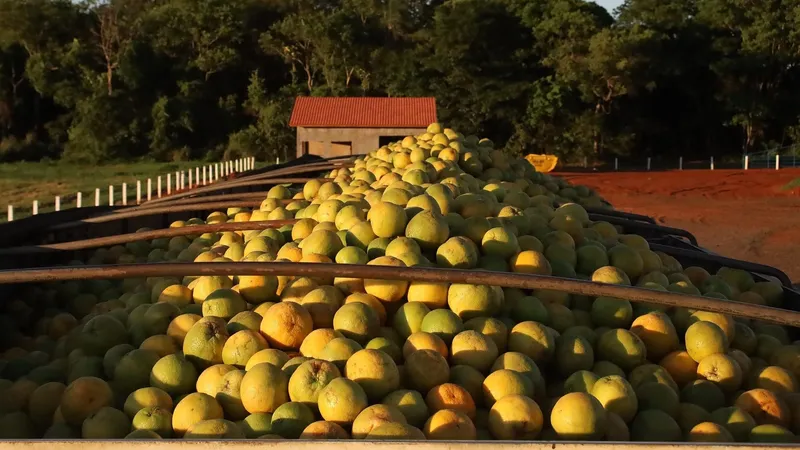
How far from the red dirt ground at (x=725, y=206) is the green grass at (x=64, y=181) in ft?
40.8

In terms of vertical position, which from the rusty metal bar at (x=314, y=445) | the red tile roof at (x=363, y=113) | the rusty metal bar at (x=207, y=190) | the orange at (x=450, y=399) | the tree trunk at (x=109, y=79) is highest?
the tree trunk at (x=109, y=79)

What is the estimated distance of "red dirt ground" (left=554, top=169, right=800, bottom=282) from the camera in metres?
Answer: 13.6

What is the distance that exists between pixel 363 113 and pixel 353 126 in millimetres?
1323

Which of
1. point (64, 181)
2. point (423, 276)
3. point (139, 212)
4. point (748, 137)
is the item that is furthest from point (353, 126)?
point (748, 137)

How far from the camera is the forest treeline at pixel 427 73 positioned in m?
37.0

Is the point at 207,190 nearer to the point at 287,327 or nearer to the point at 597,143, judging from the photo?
the point at 287,327

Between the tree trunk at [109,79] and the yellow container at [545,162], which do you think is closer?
the yellow container at [545,162]

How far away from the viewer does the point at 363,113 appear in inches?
1032

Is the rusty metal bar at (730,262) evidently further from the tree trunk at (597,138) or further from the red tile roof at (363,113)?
the tree trunk at (597,138)

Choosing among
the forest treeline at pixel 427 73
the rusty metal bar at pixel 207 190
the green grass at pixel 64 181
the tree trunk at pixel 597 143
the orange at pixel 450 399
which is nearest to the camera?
the orange at pixel 450 399

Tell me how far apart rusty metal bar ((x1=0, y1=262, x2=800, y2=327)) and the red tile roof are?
22484 millimetres

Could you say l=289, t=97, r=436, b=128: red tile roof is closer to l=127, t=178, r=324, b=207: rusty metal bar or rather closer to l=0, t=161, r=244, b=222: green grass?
l=0, t=161, r=244, b=222: green grass

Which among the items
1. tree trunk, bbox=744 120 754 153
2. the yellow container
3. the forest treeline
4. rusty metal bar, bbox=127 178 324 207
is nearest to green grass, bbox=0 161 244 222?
the forest treeline

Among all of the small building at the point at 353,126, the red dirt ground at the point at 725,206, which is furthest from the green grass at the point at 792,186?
the small building at the point at 353,126
